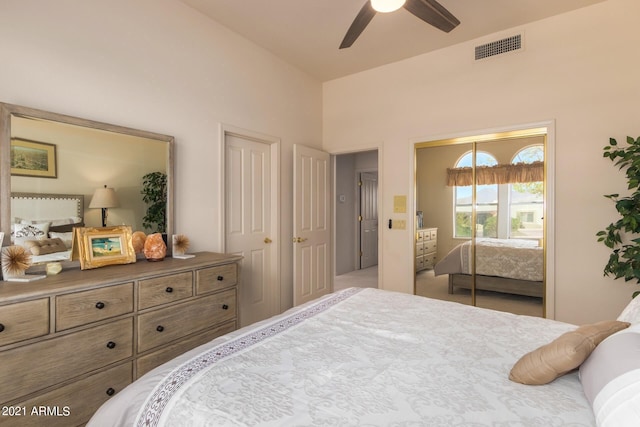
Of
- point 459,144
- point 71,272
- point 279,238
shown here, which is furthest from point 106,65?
point 459,144

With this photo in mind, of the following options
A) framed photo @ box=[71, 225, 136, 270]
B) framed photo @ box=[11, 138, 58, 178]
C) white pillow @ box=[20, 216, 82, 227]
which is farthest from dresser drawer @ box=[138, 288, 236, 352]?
framed photo @ box=[11, 138, 58, 178]

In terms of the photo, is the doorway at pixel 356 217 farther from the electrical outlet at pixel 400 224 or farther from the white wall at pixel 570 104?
the white wall at pixel 570 104

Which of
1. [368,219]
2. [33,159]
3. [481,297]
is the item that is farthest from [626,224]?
[368,219]

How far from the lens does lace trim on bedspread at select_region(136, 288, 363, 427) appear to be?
0.97 meters

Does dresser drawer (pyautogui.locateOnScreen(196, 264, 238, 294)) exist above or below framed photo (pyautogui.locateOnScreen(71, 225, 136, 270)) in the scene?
below

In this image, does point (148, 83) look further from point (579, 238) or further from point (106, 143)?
point (579, 238)

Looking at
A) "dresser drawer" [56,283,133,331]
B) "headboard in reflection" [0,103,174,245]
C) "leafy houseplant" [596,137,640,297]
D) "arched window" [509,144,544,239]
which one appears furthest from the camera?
"arched window" [509,144,544,239]

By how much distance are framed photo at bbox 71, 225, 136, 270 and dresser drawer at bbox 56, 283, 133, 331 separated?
0.35m

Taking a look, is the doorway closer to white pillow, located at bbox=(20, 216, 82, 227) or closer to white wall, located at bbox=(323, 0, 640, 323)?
white wall, located at bbox=(323, 0, 640, 323)

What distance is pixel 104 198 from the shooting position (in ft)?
7.19

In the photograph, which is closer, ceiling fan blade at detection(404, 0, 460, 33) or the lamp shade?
ceiling fan blade at detection(404, 0, 460, 33)

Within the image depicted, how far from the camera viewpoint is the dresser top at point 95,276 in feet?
4.80

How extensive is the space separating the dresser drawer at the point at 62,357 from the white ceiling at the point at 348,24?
262 cm

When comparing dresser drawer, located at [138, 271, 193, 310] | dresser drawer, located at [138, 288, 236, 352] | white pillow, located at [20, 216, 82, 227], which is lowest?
dresser drawer, located at [138, 288, 236, 352]
